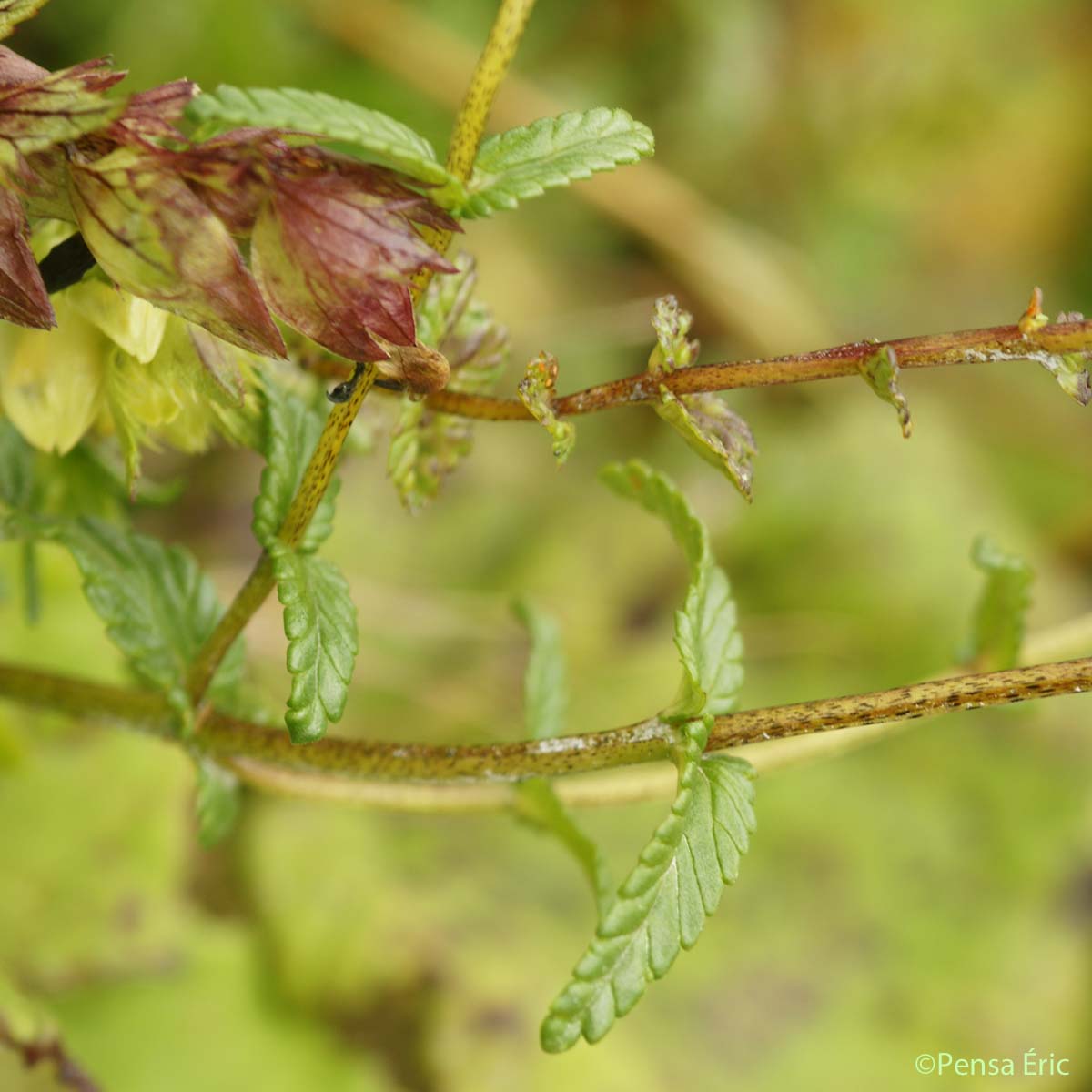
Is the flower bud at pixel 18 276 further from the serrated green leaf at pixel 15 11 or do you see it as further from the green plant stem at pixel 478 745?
the green plant stem at pixel 478 745

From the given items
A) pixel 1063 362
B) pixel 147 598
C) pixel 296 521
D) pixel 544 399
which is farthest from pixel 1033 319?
pixel 147 598

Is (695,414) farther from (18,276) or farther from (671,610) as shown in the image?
(671,610)

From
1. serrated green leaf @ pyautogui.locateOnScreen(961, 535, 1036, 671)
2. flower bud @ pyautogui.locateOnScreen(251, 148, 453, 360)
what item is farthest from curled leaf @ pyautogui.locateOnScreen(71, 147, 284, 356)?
serrated green leaf @ pyautogui.locateOnScreen(961, 535, 1036, 671)

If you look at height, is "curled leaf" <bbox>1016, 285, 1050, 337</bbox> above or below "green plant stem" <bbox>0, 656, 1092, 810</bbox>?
above

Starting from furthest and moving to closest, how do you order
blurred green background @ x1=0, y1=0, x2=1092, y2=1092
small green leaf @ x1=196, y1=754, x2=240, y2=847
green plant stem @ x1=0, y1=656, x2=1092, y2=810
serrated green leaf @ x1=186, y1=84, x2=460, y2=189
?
blurred green background @ x1=0, y1=0, x2=1092, y2=1092 < small green leaf @ x1=196, y1=754, x2=240, y2=847 < green plant stem @ x1=0, y1=656, x2=1092, y2=810 < serrated green leaf @ x1=186, y1=84, x2=460, y2=189

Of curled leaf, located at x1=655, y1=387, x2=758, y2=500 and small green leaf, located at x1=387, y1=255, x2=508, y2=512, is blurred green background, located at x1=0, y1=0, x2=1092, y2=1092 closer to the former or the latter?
small green leaf, located at x1=387, y1=255, x2=508, y2=512

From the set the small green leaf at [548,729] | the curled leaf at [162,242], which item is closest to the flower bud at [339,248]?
the curled leaf at [162,242]
